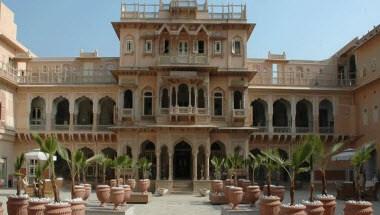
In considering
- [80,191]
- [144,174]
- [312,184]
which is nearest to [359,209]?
[312,184]

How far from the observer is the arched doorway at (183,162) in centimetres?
4172

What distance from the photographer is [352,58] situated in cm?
4578

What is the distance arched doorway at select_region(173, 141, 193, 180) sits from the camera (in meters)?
41.7

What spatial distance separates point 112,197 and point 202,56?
19758 mm

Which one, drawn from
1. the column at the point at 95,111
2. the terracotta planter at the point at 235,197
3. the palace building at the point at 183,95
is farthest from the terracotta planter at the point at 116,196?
the column at the point at 95,111

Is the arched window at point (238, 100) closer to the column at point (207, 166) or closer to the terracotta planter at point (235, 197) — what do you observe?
the column at point (207, 166)

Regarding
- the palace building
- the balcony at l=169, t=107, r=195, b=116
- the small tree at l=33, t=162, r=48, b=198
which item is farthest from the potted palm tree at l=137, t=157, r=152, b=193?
the small tree at l=33, t=162, r=48, b=198

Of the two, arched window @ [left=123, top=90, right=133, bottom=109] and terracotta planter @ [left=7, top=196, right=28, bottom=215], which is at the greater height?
arched window @ [left=123, top=90, right=133, bottom=109]

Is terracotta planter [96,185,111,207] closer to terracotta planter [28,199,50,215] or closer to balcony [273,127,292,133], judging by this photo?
terracotta planter [28,199,50,215]

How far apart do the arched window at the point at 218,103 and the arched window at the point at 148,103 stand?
16.9 feet

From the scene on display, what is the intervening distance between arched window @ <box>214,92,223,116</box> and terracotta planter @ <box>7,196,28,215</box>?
25925 millimetres

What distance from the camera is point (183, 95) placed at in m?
40.6

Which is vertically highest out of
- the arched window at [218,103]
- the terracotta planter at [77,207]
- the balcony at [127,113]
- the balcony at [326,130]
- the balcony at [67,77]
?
the balcony at [67,77]

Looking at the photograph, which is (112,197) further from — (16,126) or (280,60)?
(280,60)
